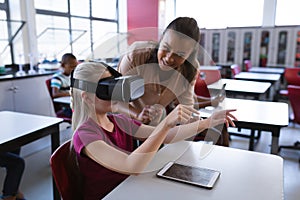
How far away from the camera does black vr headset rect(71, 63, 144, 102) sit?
92 cm

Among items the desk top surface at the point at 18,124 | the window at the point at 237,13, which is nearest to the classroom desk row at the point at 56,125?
the desk top surface at the point at 18,124

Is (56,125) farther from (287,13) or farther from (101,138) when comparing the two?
(287,13)

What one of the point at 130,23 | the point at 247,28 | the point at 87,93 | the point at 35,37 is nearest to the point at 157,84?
the point at 87,93

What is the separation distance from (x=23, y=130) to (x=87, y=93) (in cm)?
86

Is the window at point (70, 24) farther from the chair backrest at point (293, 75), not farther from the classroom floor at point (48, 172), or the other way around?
the chair backrest at point (293, 75)

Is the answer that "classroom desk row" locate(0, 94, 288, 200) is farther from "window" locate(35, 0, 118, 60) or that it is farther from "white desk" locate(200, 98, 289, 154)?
"window" locate(35, 0, 118, 60)

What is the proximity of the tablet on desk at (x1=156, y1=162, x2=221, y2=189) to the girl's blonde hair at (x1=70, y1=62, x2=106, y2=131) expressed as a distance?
359 millimetres

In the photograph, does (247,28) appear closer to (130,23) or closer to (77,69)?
(130,23)

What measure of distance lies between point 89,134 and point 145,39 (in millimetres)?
630

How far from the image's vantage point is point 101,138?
1021 mm

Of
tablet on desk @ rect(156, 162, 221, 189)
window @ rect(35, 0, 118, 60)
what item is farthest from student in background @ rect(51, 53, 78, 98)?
tablet on desk @ rect(156, 162, 221, 189)

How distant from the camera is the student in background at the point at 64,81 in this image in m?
2.91

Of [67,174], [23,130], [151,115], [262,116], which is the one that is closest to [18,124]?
[23,130]

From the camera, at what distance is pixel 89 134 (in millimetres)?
1000
